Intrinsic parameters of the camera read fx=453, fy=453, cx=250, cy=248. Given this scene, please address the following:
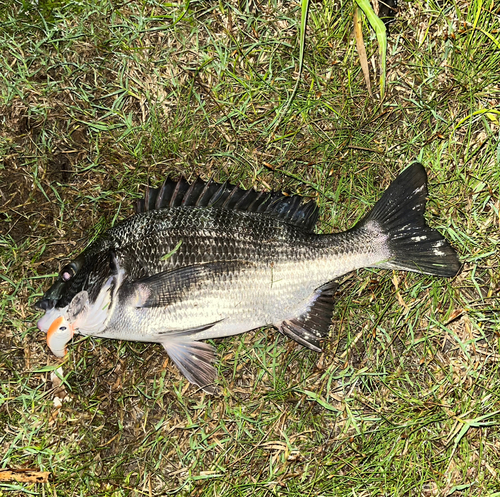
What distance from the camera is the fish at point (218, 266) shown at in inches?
134

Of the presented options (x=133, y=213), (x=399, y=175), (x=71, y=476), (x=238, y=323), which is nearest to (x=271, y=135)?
(x=399, y=175)

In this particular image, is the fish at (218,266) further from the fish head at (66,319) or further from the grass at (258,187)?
the grass at (258,187)

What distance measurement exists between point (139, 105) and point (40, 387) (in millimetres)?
2584

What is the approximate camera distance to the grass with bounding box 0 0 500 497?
3680 mm

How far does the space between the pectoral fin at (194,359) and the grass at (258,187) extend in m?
0.18

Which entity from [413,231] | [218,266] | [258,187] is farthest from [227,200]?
[413,231]

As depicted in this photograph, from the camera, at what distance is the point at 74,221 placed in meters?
3.94

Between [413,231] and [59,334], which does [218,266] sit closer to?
[59,334]

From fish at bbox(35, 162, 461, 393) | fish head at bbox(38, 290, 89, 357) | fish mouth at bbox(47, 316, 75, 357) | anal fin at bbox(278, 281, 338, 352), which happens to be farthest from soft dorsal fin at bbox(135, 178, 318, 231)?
fish mouth at bbox(47, 316, 75, 357)

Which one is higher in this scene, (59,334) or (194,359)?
(59,334)

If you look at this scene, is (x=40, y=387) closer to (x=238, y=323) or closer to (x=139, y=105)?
(x=238, y=323)

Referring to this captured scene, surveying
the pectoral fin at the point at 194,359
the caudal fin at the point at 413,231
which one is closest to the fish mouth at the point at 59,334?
the pectoral fin at the point at 194,359

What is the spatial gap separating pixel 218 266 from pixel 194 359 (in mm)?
810

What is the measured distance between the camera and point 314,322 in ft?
11.8
